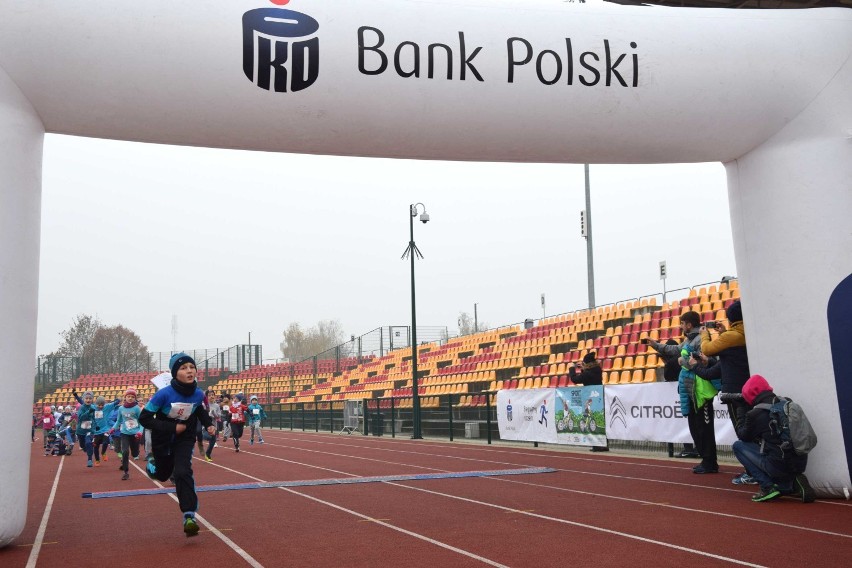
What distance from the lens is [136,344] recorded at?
96562mm

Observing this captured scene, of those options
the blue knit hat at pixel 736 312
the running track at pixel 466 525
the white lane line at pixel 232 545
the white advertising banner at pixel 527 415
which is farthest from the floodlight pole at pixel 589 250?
the white lane line at pixel 232 545

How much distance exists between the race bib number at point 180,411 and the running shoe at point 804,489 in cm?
587

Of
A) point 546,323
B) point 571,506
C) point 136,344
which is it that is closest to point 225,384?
point 546,323

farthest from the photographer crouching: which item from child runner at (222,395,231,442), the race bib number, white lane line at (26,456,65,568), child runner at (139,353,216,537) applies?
child runner at (222,395,231,442)

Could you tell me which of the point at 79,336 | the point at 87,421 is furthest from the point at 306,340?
the point at 87,421

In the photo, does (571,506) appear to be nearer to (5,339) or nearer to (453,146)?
(453,146)

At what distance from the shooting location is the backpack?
8.25 m

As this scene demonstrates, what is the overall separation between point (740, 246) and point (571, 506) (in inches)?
132

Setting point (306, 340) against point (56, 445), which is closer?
point (56, 445)

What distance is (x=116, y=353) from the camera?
82.5 meters

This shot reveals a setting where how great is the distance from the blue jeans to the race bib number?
18.0 feet

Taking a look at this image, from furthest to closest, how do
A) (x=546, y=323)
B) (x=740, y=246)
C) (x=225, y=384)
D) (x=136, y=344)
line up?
1. (x=136, y=344)
2. (x=225, y=384)
3. (x=546, y=323)
4. (x=740, y=246)

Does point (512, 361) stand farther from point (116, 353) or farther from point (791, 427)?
point (116, 353)

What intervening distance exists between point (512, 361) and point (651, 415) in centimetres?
1542
